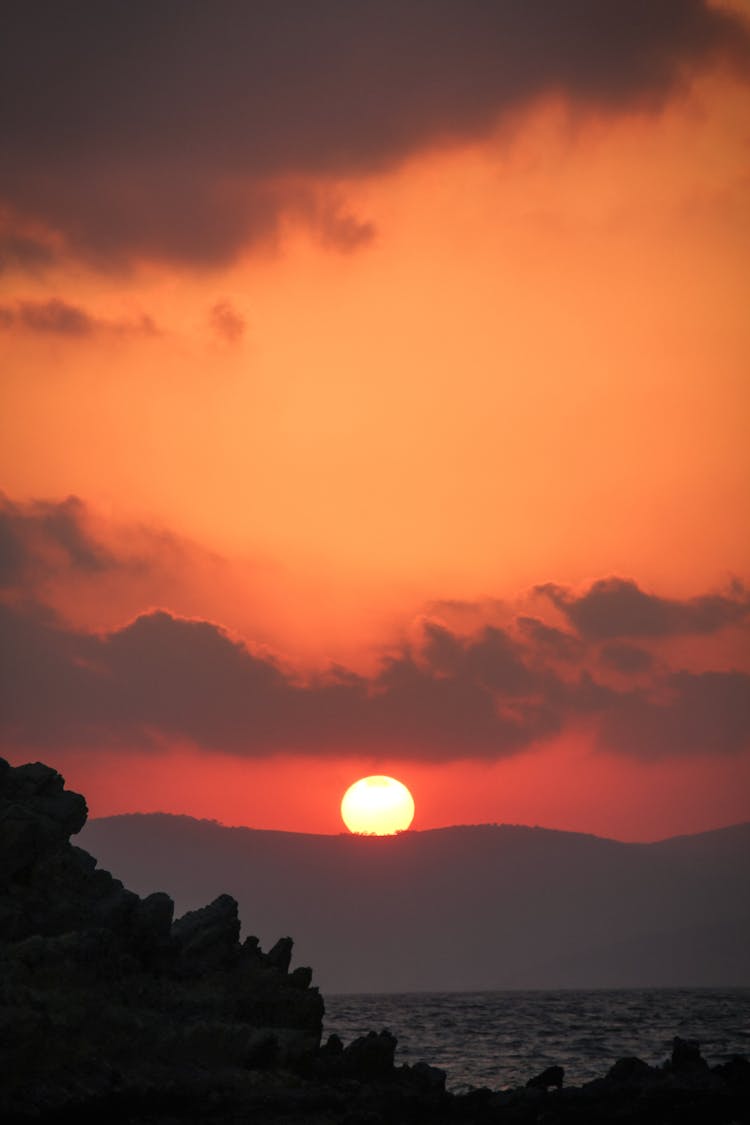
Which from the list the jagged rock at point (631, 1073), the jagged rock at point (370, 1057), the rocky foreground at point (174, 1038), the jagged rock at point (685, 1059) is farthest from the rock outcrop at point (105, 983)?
the jagged rock at point (685, 1059)

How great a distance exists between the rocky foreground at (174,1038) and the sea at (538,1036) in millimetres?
12445

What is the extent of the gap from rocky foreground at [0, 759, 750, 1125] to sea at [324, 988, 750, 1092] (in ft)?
40.8

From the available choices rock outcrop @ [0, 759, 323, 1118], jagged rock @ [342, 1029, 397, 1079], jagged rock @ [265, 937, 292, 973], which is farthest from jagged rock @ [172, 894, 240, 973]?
jagged rock @ [342, 1029, 397, 1079]

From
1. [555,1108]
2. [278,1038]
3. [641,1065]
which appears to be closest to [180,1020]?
[278,1038]

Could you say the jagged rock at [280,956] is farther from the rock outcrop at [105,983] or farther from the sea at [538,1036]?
the sea at [538,1036]

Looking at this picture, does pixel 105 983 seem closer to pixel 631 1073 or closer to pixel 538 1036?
pixel 631 1073

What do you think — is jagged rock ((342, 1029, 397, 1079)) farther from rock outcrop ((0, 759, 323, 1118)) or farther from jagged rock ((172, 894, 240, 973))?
jagged rock ((172, 894, 240, 973))

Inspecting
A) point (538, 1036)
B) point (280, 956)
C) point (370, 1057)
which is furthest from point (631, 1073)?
point (538, 1036)

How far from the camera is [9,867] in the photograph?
47.2m

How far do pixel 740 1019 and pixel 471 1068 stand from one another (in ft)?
200

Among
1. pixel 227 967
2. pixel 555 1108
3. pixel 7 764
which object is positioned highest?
pixel 7 764

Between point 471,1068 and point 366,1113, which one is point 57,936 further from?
point 471,1068

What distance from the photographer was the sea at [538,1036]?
70631mm

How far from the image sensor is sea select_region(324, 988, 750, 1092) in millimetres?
70631
